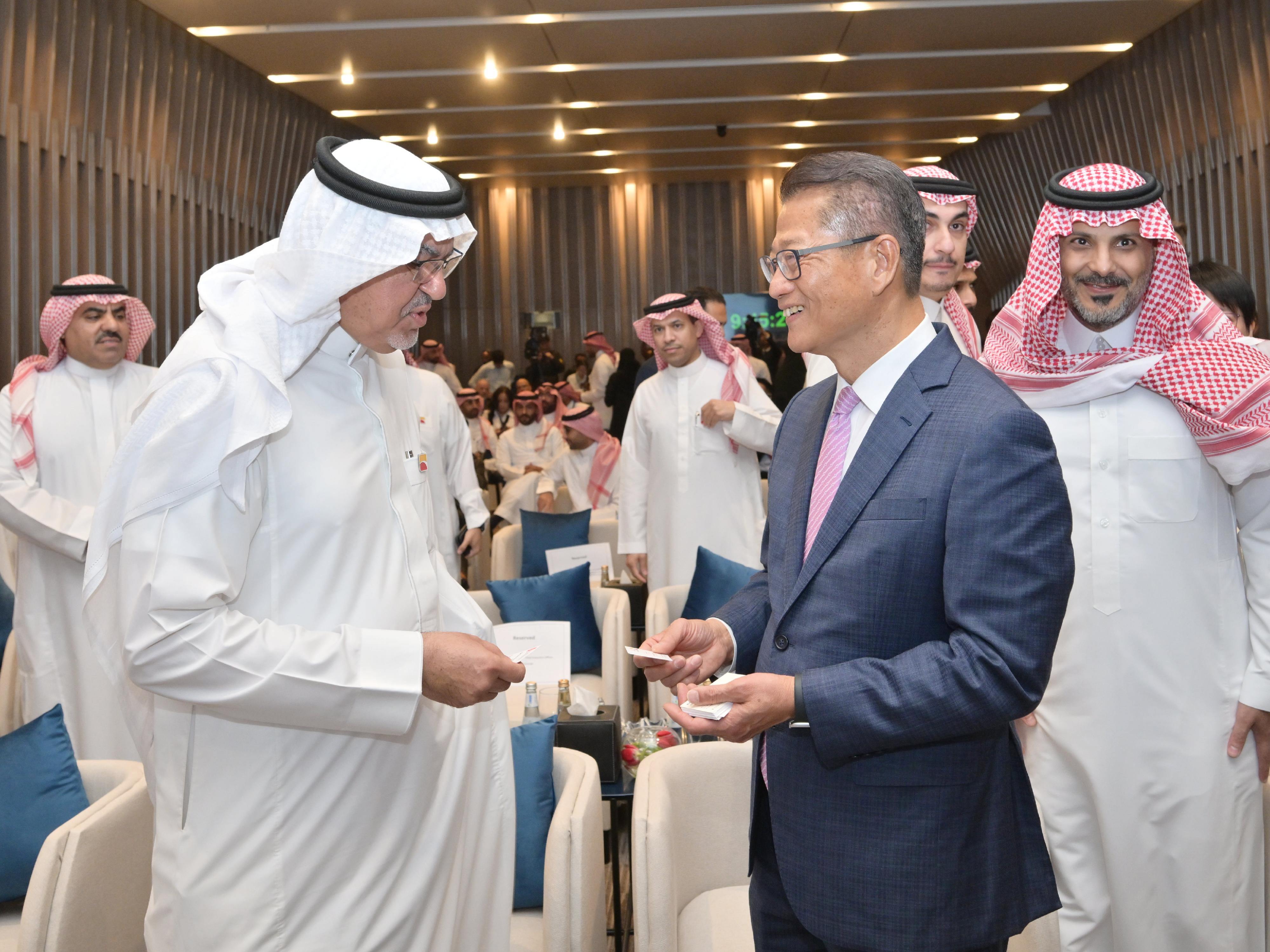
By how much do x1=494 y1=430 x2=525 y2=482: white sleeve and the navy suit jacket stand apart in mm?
8044

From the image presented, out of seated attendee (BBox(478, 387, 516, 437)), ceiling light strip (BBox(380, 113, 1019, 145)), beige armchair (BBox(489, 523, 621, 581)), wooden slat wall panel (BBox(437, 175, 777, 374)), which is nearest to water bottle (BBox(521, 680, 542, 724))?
beige armchair (BBox(489, 523, 621, 581))

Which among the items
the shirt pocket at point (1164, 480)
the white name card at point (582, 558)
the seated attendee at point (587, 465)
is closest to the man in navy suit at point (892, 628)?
the shirt pocket at point (1164, 480)

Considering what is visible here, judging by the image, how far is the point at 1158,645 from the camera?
2195 millimetres

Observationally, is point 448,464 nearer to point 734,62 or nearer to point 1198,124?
point 734,62

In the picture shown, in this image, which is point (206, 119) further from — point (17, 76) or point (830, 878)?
point (830, 878)

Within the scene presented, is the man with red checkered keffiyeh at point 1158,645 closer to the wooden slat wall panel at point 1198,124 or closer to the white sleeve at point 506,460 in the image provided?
the wooden slat wall panel at point 1198,124

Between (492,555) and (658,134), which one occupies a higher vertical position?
(658,134)

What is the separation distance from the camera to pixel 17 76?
20.7 ft

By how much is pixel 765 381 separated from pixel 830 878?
8640 millimetres

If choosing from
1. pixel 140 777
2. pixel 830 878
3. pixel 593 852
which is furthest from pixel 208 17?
pixel 830 878

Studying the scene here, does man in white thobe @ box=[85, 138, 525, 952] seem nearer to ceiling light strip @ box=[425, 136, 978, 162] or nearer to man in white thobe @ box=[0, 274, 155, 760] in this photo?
man in white thobe @ box=[0, 274, 155, 760]

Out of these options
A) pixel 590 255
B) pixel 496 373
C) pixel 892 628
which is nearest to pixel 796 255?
pixel 892 628

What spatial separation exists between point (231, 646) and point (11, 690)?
349cm

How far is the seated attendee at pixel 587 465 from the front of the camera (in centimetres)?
779
